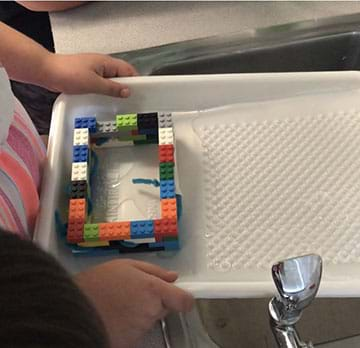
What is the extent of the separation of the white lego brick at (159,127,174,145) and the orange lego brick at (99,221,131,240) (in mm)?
88

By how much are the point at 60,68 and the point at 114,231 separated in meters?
0.18

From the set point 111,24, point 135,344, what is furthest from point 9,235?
point 111,24

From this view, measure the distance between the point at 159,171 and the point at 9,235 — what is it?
267mm

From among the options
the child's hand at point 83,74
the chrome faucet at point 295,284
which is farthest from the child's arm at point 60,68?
the chrome faucet at point 295,284

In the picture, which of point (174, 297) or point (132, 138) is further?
point (132, 138)

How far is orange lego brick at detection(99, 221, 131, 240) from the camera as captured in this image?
50cm

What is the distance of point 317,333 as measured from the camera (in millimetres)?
565

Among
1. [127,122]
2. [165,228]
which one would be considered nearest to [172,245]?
[165,228]

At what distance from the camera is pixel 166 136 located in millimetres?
562

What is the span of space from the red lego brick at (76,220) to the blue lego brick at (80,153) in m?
0.04

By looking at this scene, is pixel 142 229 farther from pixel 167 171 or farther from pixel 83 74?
pixel 83 74

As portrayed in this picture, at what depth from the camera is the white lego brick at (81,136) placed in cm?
56

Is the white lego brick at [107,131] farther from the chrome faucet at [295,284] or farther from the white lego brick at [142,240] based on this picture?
the chrome faucet at [295,284]

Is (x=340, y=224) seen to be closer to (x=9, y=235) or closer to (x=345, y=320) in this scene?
(x=345, y=320)
